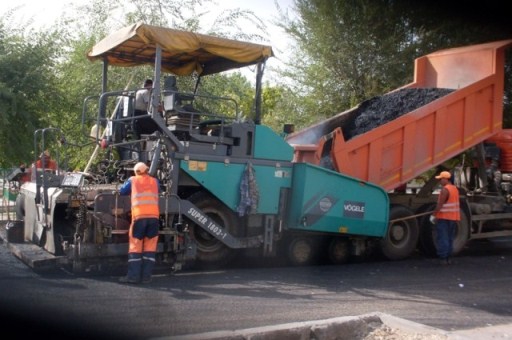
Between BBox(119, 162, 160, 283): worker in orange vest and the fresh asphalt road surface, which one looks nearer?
the fresh asphalt road surface

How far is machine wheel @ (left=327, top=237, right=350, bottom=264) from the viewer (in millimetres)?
9648

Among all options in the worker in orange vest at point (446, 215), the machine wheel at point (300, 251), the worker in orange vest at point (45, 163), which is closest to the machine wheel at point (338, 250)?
the machine wheel at point (300, 251)

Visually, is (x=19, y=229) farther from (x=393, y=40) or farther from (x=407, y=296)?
(x=393, y=40)

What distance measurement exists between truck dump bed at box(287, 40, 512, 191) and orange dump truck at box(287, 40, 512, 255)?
1cm

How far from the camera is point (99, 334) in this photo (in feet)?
18.2

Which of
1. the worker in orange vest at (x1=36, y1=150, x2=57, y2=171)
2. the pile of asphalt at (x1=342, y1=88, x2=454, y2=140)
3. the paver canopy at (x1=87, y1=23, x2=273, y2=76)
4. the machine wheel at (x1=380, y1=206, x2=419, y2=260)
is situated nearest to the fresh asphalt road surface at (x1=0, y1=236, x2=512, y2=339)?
the machine wheel at (x1=380, y1=206, x2=419, y2=260)

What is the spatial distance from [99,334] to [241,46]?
14.1 ft

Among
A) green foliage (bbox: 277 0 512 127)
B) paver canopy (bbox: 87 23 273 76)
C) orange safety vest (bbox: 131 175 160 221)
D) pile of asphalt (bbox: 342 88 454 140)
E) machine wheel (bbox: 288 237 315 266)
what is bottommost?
machine wheel (bbox: 288 237 315 266)

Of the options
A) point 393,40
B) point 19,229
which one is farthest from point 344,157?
point 393,40

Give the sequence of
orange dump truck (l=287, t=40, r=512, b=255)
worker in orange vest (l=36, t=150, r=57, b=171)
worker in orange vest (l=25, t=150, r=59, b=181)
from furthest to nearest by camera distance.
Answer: orange dump truck (l=287, t=40, r=512, b=255), worker in orange vest (l=36, t=150, r=57, b=171), worker in orange vest (l=25, t=150, r=59, b=181)

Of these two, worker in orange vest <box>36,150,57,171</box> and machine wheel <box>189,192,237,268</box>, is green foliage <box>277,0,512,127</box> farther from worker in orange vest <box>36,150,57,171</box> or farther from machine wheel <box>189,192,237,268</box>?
machine wheel <box>189,192,237,268</box>

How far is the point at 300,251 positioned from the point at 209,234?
1514 millimetres

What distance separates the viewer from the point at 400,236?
33.7 ft

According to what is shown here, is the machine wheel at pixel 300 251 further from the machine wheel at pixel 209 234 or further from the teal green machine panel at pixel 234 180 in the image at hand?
the machine wheel at pixel 209 234
